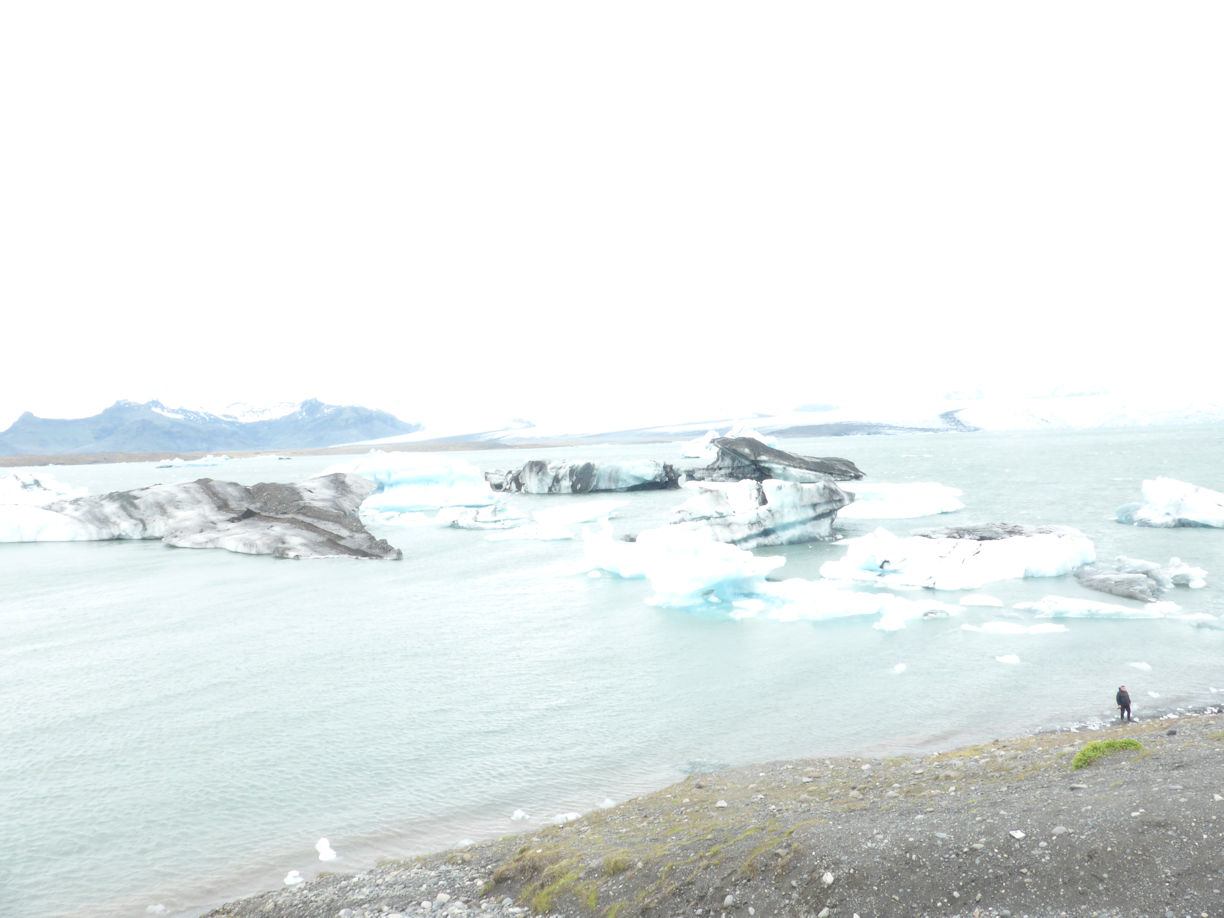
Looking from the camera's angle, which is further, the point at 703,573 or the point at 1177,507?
the point at 1177,507

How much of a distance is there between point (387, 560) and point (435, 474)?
16201 millimetres

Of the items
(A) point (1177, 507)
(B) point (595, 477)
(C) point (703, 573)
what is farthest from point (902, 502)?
(B) point (595, 477)

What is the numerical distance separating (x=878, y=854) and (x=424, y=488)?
41016 mm

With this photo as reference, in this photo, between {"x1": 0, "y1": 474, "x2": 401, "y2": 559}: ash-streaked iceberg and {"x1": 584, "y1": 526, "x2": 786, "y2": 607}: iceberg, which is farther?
{"x1": 0, "y1": 474, "x2": 401, "y2": 559}: ash-streaked iceberg

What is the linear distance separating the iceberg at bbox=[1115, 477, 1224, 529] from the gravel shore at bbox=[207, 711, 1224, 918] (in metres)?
24.5

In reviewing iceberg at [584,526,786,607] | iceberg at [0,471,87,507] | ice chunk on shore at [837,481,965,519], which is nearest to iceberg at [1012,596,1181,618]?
iceberg at [584,526,786,607]

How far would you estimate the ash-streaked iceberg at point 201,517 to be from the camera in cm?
3253

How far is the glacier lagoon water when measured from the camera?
31.3 ft

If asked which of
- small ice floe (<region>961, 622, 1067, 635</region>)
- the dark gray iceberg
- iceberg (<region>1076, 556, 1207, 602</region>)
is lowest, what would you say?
small ice floe (<region>961, 622, 1067, 635</region>)

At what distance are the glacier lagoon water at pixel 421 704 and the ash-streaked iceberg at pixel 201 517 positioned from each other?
772cm

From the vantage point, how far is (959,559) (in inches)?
856

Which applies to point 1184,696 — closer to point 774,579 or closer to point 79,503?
point 774,579

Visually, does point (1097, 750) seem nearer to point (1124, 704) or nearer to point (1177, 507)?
point (1124, 704)

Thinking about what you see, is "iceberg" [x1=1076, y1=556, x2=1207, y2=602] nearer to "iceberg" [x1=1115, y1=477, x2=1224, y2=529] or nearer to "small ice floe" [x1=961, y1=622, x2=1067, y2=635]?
"small ice floe" [x1=961, y1=622, x2=1067, y2=635]
